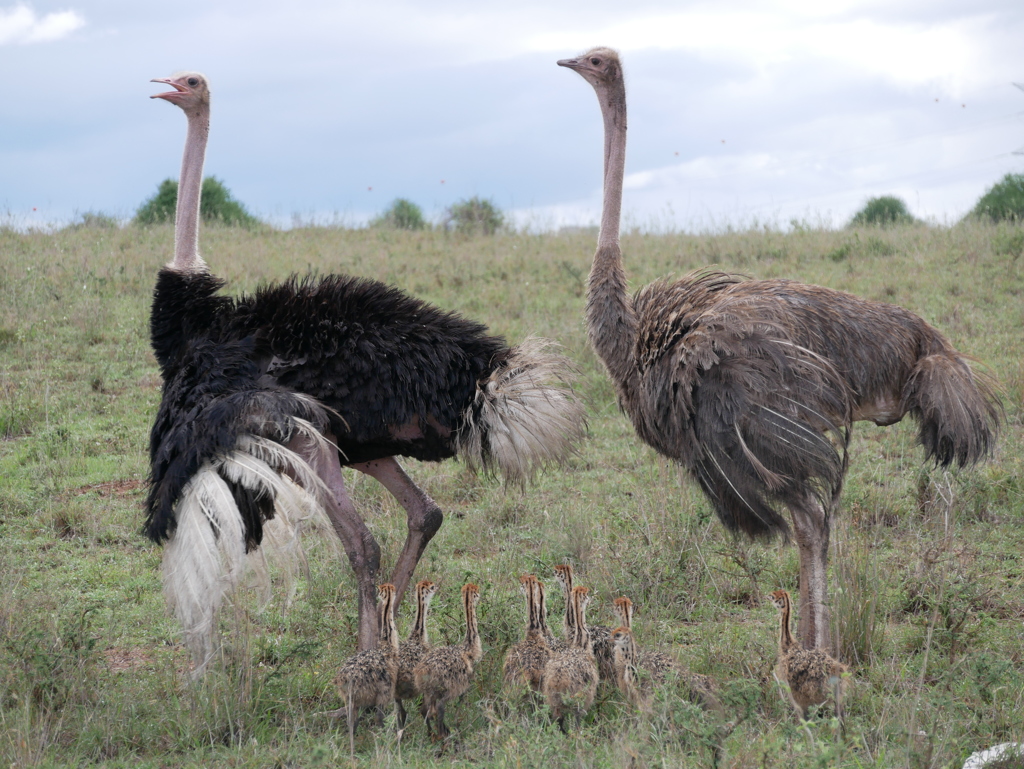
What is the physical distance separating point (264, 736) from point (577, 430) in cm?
168

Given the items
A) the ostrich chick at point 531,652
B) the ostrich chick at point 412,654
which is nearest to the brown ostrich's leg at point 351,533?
the ostrich chick at point 412,654

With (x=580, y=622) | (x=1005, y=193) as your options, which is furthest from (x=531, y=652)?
(x=1005, y=193)

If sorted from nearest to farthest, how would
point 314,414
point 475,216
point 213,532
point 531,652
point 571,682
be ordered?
1. point 571,682
2. point 531,652
3. point 213,532
4. point 314,414
5. point 475,216

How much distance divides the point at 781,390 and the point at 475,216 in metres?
15.0

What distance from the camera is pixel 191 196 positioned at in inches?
213

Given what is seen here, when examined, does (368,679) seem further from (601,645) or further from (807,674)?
(807,674)

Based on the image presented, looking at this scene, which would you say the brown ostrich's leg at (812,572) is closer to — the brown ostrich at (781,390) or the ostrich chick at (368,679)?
the brown ostrich at (781,390)

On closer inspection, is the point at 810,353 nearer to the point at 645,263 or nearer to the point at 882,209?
the point at 645,263

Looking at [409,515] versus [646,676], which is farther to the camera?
[409,515]

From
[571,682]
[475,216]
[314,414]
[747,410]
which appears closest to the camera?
[571,682]

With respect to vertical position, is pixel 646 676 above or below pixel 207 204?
below

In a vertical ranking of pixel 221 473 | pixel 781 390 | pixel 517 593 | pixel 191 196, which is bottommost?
pixel 517 593

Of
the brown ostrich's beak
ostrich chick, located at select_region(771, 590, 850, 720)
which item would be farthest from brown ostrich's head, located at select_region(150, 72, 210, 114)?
ostrich chick, located at select_region(771, 590, 850, 720)

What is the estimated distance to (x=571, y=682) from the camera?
3488 mm
